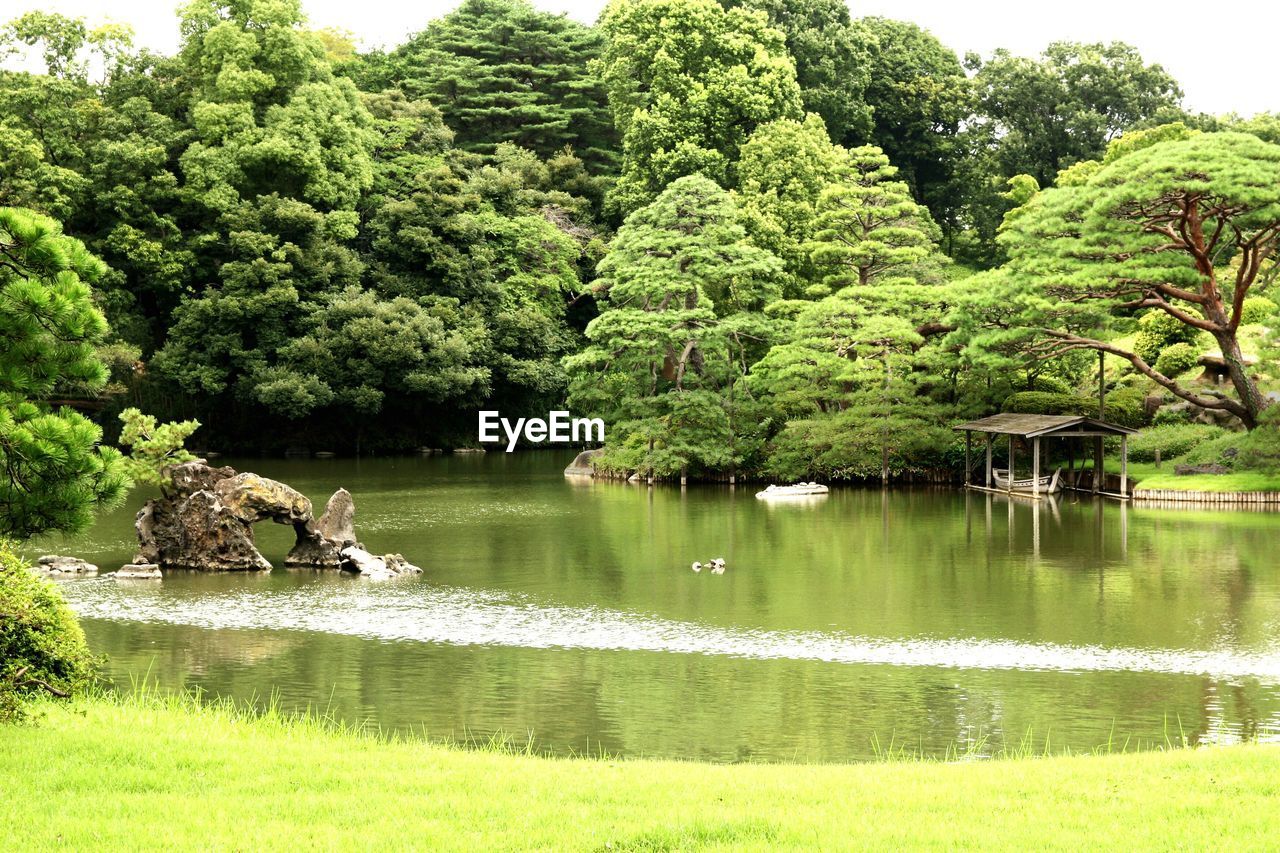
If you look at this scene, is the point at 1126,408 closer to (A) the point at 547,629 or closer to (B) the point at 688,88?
(B) the point at 688,88

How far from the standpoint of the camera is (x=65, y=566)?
64.5 feet

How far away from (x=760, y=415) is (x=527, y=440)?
57.1 feet

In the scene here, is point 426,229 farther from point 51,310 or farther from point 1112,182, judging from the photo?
point 51,310

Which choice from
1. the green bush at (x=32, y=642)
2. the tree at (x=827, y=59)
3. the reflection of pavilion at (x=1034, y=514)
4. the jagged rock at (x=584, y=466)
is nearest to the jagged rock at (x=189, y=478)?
the reflection of pavilion at (x=1034, y=514)

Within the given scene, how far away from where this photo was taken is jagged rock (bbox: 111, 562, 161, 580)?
19438mm

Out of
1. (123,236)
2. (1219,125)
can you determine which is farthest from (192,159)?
(1219,125)

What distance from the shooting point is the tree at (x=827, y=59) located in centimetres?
5312

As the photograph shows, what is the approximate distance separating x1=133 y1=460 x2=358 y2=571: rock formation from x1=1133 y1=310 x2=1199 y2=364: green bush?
895 inches

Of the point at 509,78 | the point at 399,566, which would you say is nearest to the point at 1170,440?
the point at 399,566

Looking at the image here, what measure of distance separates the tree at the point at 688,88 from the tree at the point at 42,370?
3834 centimetres

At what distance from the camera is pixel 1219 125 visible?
2051 inches

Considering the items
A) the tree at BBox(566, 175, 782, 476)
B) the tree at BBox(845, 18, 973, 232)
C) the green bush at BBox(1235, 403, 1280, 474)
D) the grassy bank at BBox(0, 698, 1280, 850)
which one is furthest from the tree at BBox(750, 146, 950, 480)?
the grassy bank at BBox(0, 698, 1280, 850)

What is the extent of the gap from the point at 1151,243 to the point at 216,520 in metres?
19.5

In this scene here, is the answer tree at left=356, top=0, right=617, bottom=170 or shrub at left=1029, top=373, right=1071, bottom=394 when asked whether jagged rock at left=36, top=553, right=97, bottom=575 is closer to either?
shrub at left=1029, top=373, right=1071, bottom=394
